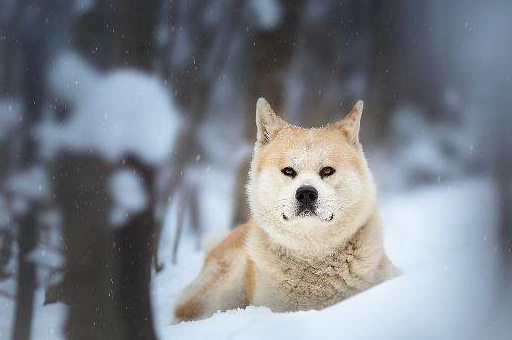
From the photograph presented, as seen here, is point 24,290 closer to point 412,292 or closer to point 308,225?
point 308,225

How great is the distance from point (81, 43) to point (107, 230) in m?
0.52

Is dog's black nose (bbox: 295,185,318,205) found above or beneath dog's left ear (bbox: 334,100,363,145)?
beneath

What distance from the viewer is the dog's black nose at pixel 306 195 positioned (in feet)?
4.48

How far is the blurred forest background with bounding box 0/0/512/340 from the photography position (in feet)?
5.42

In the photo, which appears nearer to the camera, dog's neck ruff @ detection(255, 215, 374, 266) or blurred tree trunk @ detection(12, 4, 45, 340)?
dog's neck ruff @ detection(255, 215, 374, 266)

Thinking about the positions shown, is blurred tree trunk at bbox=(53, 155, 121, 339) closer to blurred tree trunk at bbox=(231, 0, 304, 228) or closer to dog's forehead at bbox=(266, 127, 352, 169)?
blurred tree trunk at bbox=(231, 0, 304, 228)

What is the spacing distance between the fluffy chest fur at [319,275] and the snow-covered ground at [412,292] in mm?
60

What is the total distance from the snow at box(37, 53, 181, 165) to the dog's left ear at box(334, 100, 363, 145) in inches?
18.4

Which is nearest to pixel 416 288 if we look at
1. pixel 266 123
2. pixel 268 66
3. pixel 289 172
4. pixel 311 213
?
pixel 311 213

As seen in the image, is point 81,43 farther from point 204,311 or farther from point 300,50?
point 204,311

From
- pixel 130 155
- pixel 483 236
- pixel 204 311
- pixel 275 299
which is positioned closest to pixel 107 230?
pixel 130 155

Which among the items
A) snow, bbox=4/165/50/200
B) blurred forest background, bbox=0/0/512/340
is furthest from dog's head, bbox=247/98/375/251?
snow, bbox=4/165/50/200

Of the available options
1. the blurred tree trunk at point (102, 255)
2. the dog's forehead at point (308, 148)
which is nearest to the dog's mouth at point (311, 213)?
the dog's forehead at point (308, 148)

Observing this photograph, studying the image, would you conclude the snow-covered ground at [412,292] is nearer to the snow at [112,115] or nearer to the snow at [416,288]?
the snow at [416,288]
